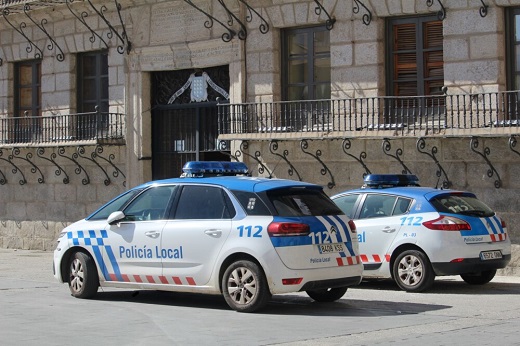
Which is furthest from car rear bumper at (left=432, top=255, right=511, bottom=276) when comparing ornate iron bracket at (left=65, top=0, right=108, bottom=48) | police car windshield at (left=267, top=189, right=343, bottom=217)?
ornate iron bracket at (left=65, top=0, right=108, bottom=48)

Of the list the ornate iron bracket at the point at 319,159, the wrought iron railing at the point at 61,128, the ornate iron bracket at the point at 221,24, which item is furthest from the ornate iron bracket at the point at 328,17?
the wrought iron railing at the point at 61,128

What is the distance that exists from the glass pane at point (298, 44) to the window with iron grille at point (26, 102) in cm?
697

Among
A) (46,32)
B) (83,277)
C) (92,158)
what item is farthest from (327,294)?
(46,32)

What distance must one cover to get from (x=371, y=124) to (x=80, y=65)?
27.2 ft

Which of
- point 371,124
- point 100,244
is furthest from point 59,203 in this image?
point 100,244

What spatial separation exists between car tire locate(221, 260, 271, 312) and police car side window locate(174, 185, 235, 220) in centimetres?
68

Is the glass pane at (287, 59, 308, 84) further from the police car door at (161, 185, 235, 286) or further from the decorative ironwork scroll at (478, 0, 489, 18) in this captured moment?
the police car door at (161, 185, 235, 286)

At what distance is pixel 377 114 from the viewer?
61.9 ft

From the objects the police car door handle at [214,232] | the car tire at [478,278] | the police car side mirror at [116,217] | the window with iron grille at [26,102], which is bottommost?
the car tire at [478,278]

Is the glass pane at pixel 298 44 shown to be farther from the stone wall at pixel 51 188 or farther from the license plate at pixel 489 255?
the license plate at pixel 489 255

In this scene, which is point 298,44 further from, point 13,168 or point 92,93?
point 13,168

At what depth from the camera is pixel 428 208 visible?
1469cm

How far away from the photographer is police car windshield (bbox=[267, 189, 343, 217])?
12430 millimetres

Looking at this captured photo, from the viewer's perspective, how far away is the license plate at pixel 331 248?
1231 centimetres
